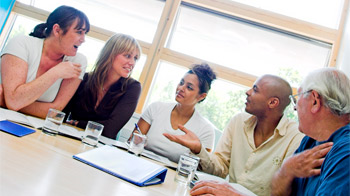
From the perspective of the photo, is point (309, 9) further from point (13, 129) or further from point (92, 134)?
point (13, 129)

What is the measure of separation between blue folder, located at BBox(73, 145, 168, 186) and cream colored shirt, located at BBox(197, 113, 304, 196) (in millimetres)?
725

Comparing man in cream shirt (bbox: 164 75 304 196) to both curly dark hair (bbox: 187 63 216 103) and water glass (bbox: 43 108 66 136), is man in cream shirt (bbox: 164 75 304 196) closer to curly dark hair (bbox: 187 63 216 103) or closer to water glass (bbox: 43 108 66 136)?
curly dark hair (bbox: 187 63 216 103)

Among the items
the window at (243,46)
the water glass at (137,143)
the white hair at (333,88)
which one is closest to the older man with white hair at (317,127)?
the white hair at (333,88)

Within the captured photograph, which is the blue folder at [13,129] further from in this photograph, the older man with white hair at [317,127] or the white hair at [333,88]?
the white hair at [333,88]

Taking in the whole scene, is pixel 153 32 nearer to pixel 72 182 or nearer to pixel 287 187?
pixel 287 187

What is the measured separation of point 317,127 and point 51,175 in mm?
1239

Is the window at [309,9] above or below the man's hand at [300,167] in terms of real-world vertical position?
above

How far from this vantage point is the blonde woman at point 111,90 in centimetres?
182

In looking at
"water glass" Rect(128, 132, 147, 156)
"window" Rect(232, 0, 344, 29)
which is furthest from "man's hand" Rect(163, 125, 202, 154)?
"window" Rect(232, 0, 344, 29)

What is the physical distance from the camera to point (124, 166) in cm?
83

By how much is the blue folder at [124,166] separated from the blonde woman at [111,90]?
86 centimetres

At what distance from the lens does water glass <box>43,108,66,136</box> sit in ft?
3.51

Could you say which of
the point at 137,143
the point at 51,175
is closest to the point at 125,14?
the point at 137,143

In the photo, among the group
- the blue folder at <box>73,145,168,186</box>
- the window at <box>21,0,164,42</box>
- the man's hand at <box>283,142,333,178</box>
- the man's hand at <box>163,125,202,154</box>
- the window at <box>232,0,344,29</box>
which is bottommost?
the blue folder at <box>73,145,168,186</box>
